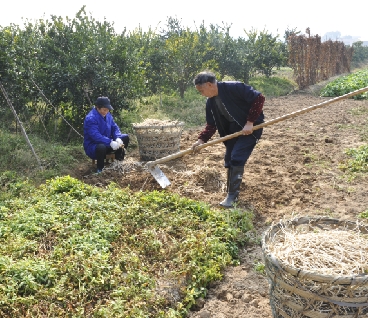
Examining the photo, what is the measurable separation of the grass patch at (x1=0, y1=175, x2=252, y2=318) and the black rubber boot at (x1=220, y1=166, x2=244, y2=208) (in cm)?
40

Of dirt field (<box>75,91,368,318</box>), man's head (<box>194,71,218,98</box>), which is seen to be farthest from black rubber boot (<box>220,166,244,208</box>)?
man's head (<box>194,71,218,98</box>)

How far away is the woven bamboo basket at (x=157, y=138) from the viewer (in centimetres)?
641

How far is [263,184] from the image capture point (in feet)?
18.4

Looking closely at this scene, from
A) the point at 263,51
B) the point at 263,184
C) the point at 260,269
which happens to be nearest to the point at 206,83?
the point at 263,184

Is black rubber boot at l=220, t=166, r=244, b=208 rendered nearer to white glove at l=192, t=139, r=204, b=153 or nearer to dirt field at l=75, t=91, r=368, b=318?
dirt field at l=75, t=91, r=368, b=318

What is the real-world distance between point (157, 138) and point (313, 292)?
15.1ft

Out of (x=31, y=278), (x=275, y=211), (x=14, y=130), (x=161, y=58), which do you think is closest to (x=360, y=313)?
(x=31, y=278)

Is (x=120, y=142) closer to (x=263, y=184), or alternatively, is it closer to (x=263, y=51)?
(x=263, y=184)

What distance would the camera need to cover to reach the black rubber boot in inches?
188

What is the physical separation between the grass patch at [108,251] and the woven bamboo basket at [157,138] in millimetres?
1749

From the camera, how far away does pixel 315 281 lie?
2129 millimetres

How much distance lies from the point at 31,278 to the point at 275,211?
3.02 metres

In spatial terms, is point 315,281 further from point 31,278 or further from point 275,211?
point 275,211

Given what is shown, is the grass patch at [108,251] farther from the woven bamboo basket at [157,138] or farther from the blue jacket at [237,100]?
the woven bamboo basket at [157,138]
